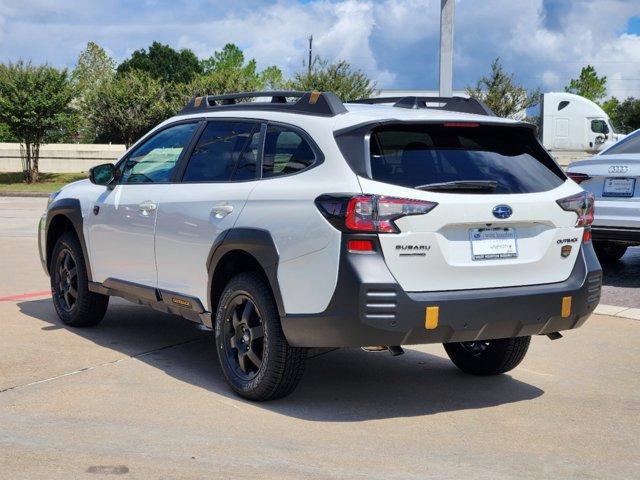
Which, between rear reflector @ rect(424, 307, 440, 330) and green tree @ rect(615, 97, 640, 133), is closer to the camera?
rear reflector @ rect(424, 307, 440, 330)

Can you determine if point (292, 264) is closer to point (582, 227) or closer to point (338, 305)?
point (338, 305)

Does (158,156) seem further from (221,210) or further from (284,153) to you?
(284,153)

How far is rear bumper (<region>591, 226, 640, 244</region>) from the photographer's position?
10.0 m

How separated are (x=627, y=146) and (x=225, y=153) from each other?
6405 mm

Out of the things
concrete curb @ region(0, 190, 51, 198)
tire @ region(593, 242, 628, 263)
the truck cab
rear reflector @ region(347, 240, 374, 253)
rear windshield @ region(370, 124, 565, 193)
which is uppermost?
the truck cab

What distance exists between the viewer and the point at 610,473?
4418 mm

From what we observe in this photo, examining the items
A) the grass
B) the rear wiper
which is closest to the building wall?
the grass

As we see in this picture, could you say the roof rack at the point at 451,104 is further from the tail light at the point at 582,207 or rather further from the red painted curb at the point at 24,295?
the red painted curb at the point at 24,295

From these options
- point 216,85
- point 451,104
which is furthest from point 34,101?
point 451,104

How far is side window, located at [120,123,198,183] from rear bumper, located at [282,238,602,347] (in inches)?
77.7

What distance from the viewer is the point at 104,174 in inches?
283

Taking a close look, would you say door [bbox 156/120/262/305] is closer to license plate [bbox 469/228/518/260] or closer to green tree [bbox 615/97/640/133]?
license plate [bbox 469/228/518/260]

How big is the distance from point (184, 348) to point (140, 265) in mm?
816

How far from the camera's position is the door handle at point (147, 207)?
21.3ft
